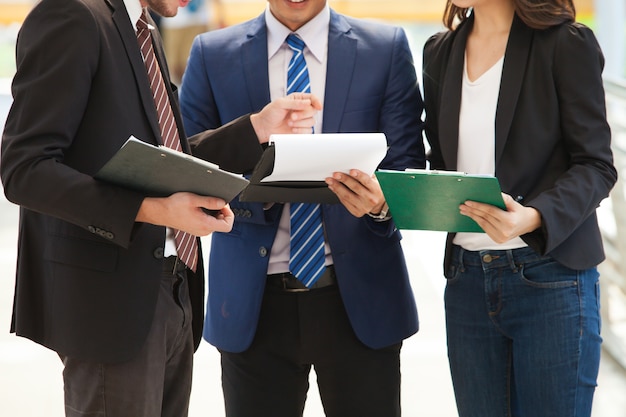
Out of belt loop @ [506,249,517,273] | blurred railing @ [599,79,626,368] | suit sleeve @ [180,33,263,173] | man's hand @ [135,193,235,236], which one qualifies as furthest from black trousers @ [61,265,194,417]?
blurred railing @ [599,79,626,368]

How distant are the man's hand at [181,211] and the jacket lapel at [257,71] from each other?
625 millimetres

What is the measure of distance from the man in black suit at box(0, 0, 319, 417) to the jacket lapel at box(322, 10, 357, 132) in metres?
0.46

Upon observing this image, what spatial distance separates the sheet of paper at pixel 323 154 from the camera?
202cm

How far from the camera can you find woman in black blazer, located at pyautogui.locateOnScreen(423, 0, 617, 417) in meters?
2.19

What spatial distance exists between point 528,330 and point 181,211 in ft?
3.06

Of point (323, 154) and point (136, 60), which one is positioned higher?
point (136, 60)

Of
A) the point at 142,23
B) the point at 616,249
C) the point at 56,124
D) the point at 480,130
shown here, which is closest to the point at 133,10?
the point at 142,23

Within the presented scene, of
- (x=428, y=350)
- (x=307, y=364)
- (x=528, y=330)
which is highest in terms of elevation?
(x=528, y=330)

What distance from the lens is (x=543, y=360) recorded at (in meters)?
2.23

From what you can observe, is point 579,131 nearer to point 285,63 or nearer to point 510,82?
point 510,82

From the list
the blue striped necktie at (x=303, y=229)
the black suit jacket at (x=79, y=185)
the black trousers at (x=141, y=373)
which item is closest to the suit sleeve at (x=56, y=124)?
the black suit jacket at (x=79, y=185)

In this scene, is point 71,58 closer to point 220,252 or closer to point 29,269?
point 29,269

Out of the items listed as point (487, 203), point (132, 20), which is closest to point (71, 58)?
point (132, 20)

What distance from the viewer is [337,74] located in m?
2.45
